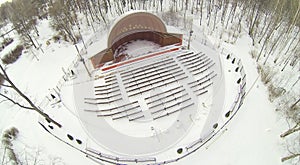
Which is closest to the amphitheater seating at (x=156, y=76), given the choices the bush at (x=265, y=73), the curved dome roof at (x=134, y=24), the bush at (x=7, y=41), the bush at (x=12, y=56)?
the curved dome roof at (x=134, y=24)

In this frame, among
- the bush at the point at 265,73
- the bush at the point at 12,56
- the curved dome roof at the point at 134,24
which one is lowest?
the bush at the point at 265,73

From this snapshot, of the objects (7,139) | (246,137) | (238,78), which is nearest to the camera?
(246,137)

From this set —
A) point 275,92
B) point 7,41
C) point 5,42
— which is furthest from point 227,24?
point 5,42

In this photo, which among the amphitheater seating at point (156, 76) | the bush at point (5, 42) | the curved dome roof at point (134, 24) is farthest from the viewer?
the bush at point (5, 42)

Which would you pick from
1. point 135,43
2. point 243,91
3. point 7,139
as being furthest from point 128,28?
point 7,139

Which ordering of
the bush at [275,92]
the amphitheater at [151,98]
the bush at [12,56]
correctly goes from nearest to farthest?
1. the amphitheater at [151,98]
2. the bush at [275,92]
3. the bush at [12,56]

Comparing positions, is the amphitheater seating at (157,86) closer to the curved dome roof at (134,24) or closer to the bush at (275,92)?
the curved dome roof at (134,24)

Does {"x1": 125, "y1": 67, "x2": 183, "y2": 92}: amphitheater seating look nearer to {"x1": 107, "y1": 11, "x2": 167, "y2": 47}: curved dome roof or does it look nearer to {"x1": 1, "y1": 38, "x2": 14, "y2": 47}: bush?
{"x1": 107, "y1": 11, "x2": 167, "y2": 47}: curved dome roof

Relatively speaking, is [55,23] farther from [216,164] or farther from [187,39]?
[216,164]
